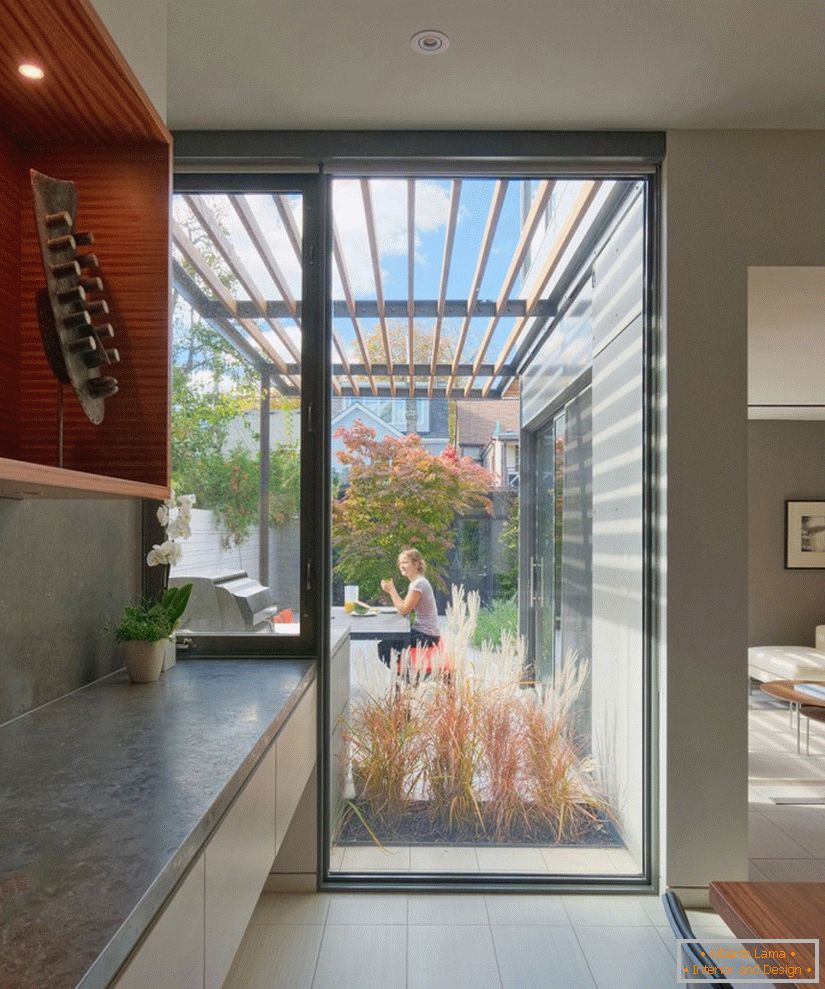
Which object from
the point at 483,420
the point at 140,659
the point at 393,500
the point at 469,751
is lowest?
the point at 469,751

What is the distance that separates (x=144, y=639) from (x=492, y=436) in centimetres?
143

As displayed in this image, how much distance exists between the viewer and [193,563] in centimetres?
276

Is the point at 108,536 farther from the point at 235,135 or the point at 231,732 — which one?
the point at 235,135

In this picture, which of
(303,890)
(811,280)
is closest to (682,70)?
(811,280)

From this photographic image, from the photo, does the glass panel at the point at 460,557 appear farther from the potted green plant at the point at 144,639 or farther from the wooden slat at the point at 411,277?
the potted green plant at the point at 144,639

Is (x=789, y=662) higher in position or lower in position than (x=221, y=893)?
lower

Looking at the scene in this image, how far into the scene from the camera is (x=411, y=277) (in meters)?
2.83

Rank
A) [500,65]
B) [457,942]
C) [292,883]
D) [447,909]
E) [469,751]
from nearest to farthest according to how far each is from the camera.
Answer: [500,65]
[457,942]
[447,909]
[292,883]
[469,751]

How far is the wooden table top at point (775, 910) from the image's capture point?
44.9 inches

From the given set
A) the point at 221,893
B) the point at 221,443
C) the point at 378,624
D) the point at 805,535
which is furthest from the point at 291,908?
the point at 805,535

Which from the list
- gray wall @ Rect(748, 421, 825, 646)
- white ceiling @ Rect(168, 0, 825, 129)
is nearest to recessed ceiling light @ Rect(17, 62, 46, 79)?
white ceiling @ Rect(168, 0, 825, 129)

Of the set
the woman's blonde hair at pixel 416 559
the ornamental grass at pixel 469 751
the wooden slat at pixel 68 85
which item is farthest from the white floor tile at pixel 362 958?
the wooden slat at pixel 68 85

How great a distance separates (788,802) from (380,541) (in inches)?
107

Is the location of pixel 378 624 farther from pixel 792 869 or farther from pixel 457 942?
pixel 792 869
